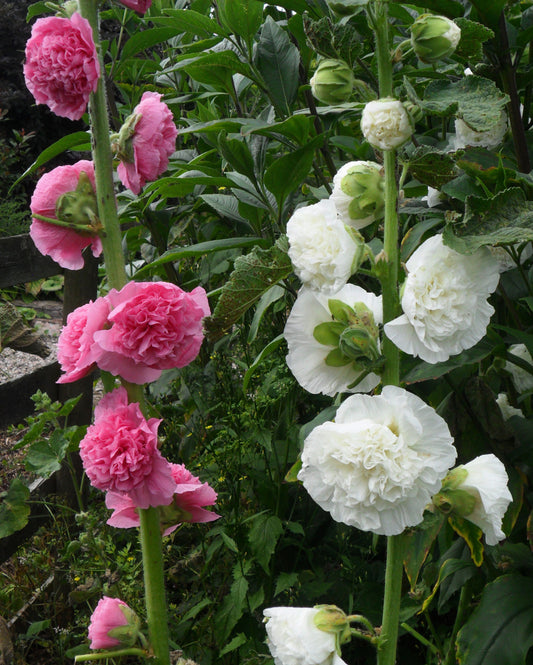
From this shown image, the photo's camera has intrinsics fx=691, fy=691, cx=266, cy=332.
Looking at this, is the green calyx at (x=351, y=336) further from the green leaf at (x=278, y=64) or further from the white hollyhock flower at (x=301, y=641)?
the green leaf at (x=278, y=64)

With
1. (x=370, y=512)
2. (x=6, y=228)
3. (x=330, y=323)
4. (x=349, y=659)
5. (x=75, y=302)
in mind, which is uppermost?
(x=330, y=323)

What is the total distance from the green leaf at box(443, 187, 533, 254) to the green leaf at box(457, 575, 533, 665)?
0.63 m

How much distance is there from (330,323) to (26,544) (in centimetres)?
195

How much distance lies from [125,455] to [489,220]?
53cm

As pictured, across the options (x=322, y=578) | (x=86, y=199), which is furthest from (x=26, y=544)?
(x=86, y=199)

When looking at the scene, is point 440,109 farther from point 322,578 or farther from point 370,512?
point 322,578

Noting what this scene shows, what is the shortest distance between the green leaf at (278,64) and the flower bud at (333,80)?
0.46 m

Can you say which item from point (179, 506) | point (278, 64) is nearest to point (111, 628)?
point (179, 506)

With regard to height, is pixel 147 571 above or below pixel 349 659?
above

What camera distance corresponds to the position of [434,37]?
72 cm

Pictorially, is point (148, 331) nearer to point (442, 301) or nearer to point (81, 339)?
point (81, 339)

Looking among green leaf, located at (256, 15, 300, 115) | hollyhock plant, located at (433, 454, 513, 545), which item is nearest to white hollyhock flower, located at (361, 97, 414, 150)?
hollyhock plant, located at (433, 454, 513, 545)

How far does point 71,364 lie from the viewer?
3.11 ft

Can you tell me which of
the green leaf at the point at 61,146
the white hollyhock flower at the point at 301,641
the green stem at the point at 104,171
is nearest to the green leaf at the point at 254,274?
the green stem at the point at 104,171
